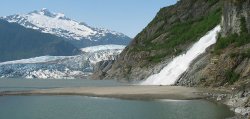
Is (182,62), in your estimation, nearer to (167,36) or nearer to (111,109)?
(167,36)

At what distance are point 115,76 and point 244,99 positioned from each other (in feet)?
443

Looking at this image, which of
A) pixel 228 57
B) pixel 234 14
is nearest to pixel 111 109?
pixel 228 57

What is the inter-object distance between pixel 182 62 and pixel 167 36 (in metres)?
52.1

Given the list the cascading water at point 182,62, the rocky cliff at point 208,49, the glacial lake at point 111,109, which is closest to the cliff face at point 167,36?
the rocky cliff at point 208,49

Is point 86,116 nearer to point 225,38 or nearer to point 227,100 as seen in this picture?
point 227,100

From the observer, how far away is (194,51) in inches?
4486

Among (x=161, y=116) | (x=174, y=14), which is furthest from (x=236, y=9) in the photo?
(x=174, y=14)

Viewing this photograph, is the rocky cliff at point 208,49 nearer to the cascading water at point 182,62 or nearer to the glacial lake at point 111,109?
the glacial lake at point 111,109

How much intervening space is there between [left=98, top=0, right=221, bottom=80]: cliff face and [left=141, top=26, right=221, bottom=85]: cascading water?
24.4 ft

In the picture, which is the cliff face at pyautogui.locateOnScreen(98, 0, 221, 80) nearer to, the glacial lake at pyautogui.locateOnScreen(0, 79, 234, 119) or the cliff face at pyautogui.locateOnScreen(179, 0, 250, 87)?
the cliff face at pyautogui.locateOnScreen(179, 0, 250, 87)

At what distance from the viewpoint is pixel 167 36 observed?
162125mm

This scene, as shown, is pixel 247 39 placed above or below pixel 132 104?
above

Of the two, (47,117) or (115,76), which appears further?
(115,76)

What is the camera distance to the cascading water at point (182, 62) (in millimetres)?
105500
